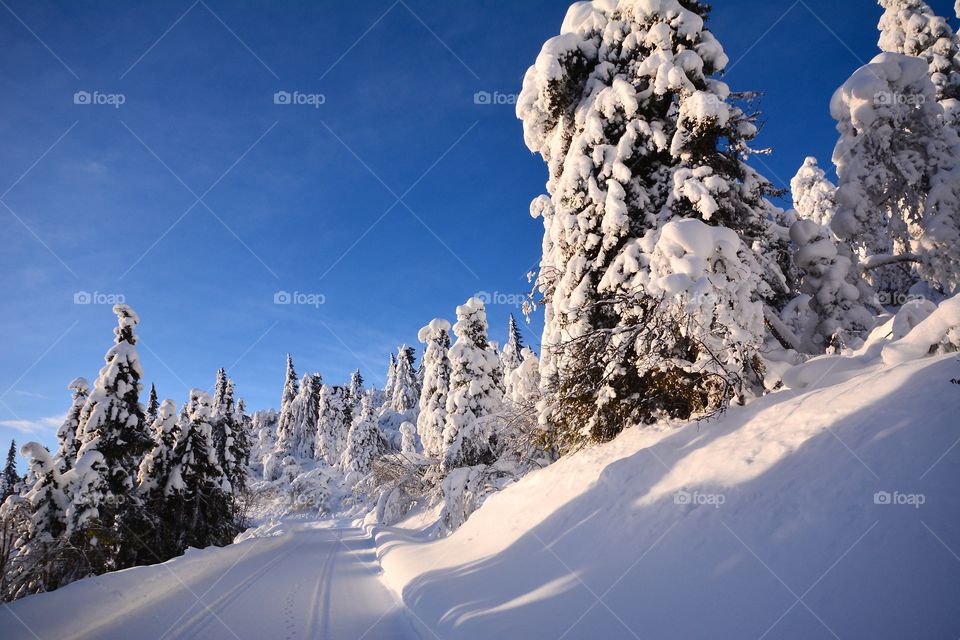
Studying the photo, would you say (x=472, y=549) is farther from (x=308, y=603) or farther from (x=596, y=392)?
(x=596, y=392)

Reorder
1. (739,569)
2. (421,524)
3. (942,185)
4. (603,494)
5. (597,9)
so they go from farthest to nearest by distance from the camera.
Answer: (421,524)
(942,185)
(597,9)
(603,494)
(739,569)

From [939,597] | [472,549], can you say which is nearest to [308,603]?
[472,549]

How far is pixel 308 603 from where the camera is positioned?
7.64 meters

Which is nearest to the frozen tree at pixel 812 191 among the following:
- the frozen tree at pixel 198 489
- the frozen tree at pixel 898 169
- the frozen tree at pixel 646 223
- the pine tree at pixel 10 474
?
the frozen tree at pixel 898 169

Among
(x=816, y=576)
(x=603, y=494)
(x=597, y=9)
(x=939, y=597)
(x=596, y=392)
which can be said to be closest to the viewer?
(x=939, y=597)

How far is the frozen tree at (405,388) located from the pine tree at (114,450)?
47608 mm

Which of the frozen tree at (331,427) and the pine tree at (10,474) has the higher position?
the pine tree at (10,474)

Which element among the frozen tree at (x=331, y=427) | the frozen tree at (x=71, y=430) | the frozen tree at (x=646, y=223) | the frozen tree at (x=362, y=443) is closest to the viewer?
the frozen tree at (x=646, y=223)

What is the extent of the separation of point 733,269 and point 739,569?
5253 millimetres

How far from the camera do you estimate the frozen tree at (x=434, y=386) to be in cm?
2530

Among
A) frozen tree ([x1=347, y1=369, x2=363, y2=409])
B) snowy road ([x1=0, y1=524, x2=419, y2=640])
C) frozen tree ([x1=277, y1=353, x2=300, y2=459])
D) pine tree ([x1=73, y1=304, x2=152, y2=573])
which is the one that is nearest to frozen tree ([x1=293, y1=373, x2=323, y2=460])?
frozen tree ([x1=277, y1=353, x2=300, y2=459])

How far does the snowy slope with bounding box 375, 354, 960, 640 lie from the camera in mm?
3445

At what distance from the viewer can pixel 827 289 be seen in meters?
10.5

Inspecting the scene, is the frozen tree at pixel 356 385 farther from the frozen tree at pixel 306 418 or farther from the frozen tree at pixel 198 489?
the frozen tree at pixel 198 489
